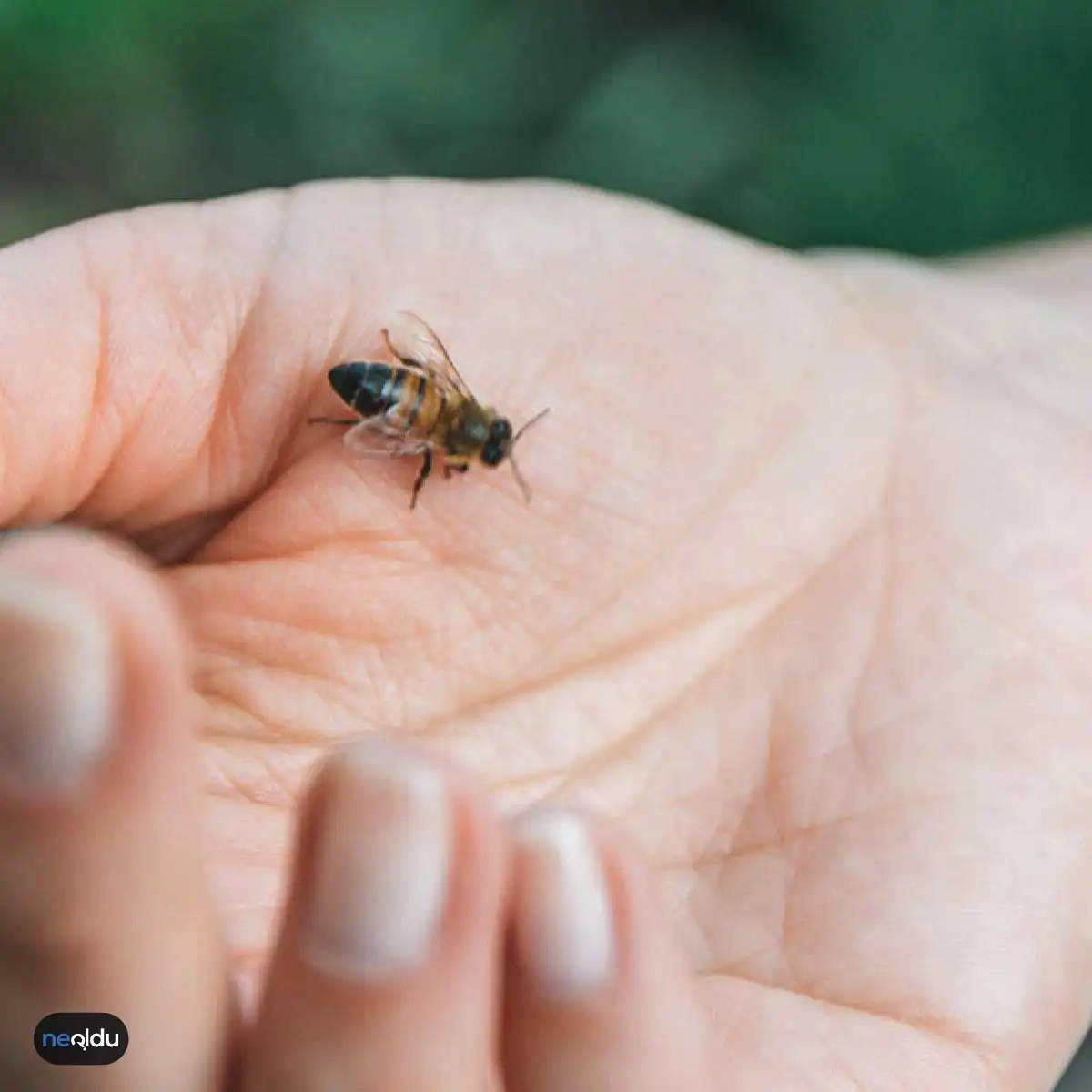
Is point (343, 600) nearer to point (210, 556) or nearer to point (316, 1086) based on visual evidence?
point (210, 556)

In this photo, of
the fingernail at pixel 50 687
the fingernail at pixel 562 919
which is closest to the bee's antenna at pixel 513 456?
the fingernail at pixel 562 919

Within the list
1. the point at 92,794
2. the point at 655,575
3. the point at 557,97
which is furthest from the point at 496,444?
the point at 557,97

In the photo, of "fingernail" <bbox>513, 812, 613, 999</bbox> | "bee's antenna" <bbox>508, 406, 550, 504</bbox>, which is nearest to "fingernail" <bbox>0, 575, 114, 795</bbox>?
"fingernail" <bbox>513, 812, 613, 999</bbox>

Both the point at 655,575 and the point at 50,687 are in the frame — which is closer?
the point at 50,687

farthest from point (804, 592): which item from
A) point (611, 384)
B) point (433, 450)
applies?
point (433, 450)

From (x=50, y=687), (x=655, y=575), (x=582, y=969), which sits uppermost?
(x=50, y=687)

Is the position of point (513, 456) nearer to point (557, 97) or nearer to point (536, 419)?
point (536, 419)

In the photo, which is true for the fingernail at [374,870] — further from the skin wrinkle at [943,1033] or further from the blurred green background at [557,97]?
the blurred green background at [557,97]
